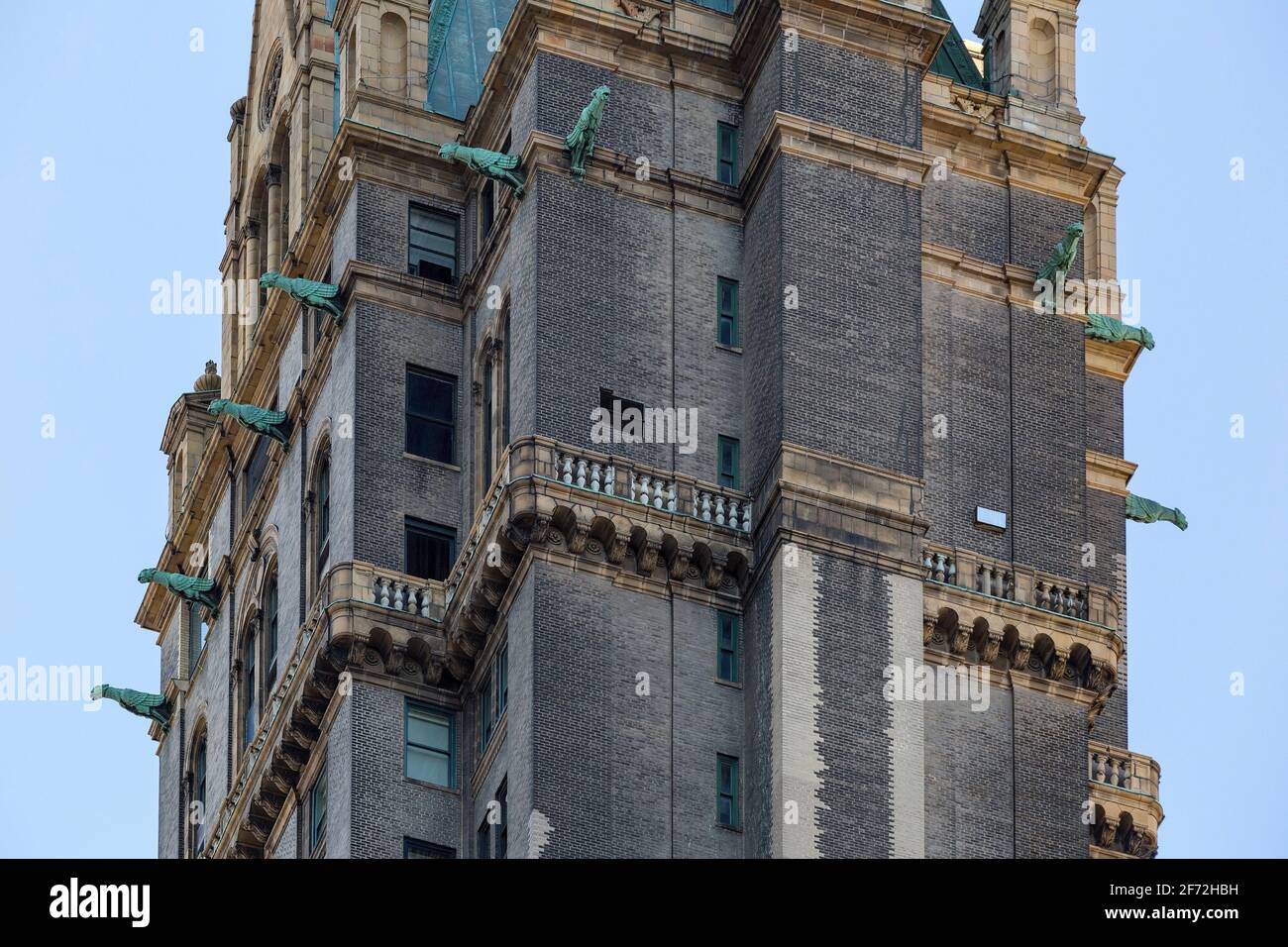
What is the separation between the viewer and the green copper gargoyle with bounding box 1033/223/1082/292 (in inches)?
4232

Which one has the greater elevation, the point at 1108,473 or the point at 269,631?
the point at 1108,473

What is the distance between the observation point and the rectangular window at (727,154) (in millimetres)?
105000

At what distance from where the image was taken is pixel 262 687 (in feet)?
360

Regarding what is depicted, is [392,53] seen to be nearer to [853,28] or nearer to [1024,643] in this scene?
[853,28]

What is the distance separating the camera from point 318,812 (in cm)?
10288

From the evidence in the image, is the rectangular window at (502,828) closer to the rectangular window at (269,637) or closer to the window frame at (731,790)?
the window frame at (731,790)

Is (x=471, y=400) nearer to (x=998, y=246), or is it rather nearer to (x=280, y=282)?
(x=280, y=282)

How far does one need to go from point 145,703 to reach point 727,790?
27213 mm

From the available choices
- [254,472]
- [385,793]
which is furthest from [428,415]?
[254,472]

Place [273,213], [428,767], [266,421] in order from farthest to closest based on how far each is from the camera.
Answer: [273,213] < [266,421] < [428,767]

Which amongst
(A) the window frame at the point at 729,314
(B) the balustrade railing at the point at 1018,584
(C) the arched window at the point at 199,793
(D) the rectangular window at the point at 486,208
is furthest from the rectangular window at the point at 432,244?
(C) the arched window at the point at 199,793

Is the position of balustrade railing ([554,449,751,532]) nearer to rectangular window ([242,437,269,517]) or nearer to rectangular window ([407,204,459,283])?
rectangular window ([407,204,459,283])
